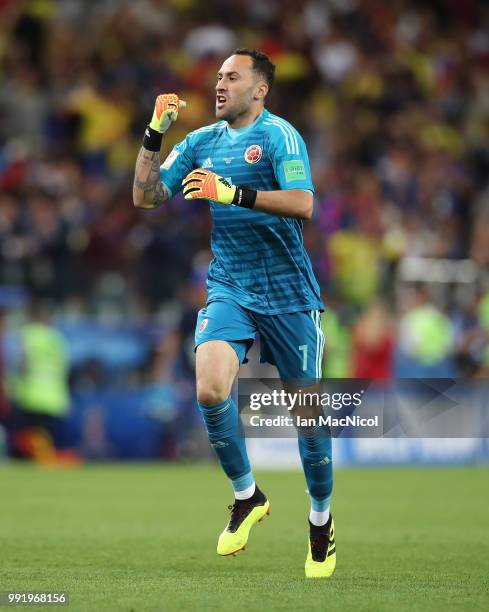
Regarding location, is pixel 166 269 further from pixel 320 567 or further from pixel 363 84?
pixel 320 567

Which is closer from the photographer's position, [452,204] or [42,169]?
[42,169]

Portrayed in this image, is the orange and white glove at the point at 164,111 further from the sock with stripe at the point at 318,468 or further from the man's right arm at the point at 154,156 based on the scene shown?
the sock with stripe at the point at 318,468

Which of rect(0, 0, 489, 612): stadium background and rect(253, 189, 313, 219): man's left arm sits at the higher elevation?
rect(253, 189, 313, 219): man's left arm

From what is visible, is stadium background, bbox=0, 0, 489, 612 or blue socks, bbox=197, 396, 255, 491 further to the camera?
stadium background, bbox=0, 0, 489, 612

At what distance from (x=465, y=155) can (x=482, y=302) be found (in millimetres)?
4175

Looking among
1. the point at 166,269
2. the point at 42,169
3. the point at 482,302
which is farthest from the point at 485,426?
the point at 42,169

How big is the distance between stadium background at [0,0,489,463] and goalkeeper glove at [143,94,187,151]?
7838mm

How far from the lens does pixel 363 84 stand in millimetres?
19484

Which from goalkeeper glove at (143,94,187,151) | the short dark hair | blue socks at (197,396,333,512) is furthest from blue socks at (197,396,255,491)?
the short dark hair

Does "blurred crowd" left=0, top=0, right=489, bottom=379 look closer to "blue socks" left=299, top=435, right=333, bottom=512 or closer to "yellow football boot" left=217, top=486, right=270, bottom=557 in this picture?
"yellow football boot" left=217, top=486, right=270, bottom=557

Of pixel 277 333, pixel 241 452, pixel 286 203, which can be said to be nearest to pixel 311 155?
pixel 277 333

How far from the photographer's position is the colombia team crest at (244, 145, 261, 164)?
267 inches

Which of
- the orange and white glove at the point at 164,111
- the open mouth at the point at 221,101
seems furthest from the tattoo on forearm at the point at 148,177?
the open mouth at the point at 221,101

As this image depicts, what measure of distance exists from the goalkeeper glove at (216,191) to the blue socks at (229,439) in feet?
3.45
